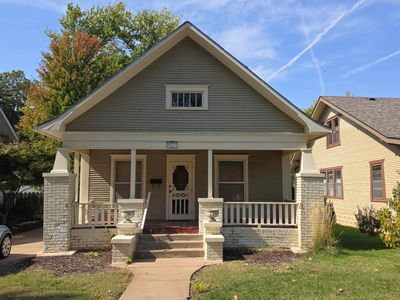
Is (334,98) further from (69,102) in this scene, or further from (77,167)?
(69,102)

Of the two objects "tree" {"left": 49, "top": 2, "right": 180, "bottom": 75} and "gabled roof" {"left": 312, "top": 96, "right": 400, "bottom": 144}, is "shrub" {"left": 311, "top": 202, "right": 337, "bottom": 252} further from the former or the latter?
"tree" {"left": 49, "top": 2, "right": 180, "bottom": 75}

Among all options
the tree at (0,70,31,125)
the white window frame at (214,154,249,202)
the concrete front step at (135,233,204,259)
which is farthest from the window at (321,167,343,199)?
the tree at (0,70,31,125)

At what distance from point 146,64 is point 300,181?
19.5 ft

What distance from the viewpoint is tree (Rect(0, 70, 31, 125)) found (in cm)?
5488

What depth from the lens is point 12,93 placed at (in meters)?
57.6

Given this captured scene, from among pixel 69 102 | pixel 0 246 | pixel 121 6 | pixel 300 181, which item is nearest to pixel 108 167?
pixel 0 246

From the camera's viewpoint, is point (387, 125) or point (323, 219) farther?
point (387, 125)

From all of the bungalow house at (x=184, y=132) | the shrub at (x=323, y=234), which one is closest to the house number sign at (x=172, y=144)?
the bungalow house at (x=184, y=132)

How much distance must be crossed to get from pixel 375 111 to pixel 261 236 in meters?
9.92

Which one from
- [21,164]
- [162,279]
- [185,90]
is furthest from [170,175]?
[162,279]

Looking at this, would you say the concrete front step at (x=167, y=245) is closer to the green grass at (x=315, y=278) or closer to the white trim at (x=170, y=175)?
the green grass at (x=315, y=278)

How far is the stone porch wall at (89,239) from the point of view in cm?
1093

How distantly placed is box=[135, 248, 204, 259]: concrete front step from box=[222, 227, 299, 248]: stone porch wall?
136 cm

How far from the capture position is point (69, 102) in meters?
22.4
